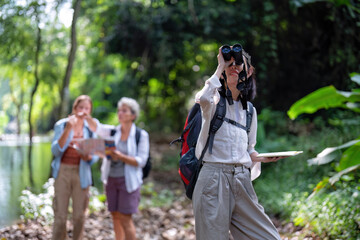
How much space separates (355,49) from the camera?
327 inches

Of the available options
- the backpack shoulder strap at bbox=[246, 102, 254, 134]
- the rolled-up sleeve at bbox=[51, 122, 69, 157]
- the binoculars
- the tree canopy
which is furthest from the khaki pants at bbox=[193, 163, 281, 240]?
the tree canopy

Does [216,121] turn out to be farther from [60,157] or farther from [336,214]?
[336,214]

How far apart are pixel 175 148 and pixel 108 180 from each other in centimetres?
1143

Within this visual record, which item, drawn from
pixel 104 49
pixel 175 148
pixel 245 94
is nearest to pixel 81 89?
pixel 175 148

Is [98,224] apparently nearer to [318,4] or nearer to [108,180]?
[108,180]

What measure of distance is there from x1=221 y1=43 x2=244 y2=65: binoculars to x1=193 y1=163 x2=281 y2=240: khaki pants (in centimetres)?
79

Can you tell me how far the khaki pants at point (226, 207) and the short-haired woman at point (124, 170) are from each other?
84.8 inches

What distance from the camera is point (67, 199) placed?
184 inches

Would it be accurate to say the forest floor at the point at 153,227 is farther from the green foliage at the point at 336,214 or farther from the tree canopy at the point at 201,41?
the tree canopy at the point at 201,41

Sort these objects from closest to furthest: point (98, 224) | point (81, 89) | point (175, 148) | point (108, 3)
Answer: point (98, 224) → point (108, 3) → point (175, 148) → point (81, 89)

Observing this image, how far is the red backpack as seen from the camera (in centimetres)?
291

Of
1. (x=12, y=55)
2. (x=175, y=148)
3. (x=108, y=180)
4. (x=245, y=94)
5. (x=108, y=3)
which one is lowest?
(x=175, y=148)

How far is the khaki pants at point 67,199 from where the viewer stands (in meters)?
4.56

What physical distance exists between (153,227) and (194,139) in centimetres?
423
